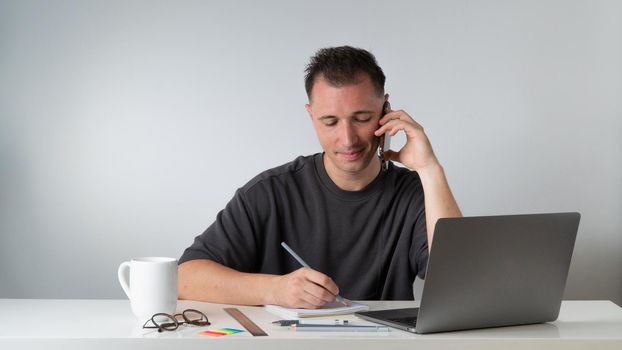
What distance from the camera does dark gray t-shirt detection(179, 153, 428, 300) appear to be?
2.13 meters

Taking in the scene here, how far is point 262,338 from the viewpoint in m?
1.28

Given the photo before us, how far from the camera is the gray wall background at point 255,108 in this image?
9.45 ft

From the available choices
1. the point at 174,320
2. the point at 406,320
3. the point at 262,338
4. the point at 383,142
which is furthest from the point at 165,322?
the point at 383,142

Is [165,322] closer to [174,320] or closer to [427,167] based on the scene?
[174,320]

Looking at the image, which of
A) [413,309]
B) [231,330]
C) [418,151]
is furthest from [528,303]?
[418,151]

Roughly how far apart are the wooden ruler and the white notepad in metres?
0.07

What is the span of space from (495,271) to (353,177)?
34.1 inches

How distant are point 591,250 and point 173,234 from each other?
1.65 meters

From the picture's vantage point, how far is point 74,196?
289 centimetres

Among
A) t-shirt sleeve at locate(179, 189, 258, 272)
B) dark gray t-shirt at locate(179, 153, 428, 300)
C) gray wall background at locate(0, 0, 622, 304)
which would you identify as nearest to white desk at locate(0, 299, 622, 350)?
t-shirt sleeve at locate(179, 189, 258, 272)

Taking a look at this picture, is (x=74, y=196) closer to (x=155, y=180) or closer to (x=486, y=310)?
(x=155, y=180)

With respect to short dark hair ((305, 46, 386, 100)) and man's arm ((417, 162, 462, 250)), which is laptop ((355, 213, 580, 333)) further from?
short dark hair ((305, 46, 386, 100))

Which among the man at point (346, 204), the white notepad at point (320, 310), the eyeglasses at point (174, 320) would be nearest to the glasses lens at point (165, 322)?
the eyeglasses at point (174, 320)

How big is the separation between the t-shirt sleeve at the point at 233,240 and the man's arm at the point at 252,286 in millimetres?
119
